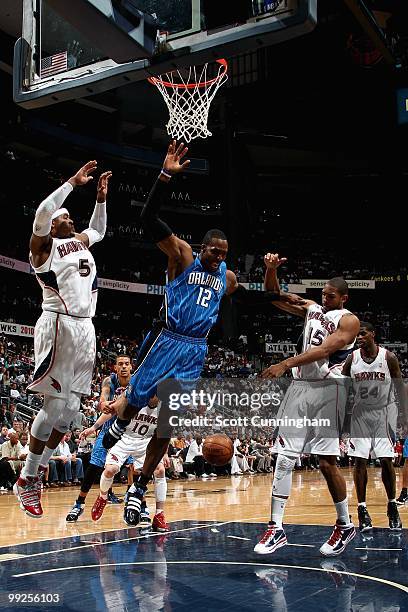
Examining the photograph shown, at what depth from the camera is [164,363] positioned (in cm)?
533

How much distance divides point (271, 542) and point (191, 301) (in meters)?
2.09

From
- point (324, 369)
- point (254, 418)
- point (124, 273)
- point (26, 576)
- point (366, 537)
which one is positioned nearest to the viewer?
point (26, 576)

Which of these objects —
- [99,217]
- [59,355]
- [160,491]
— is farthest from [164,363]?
[160,491]

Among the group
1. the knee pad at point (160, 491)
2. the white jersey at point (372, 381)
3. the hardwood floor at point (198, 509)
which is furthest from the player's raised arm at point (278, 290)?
the hardwood floor at point (198, 509)

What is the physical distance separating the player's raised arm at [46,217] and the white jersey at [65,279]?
8 cm

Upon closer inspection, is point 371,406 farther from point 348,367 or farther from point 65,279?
point 65,279

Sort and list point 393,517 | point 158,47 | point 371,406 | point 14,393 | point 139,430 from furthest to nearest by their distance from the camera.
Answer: point 14,393 → point 139,430 → point 371,406 → point 393,517 → point 158,47

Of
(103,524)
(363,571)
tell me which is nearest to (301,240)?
(103,524)

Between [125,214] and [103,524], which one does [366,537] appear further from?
[125,214]

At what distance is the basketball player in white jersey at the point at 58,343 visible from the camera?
16.7 ft

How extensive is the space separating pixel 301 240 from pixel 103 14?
111ft

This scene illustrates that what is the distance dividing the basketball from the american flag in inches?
127

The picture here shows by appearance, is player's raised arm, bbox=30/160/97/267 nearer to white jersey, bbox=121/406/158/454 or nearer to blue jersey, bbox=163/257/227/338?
blue jersey, bbox=163/257/227/338

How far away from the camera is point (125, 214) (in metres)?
33.4
